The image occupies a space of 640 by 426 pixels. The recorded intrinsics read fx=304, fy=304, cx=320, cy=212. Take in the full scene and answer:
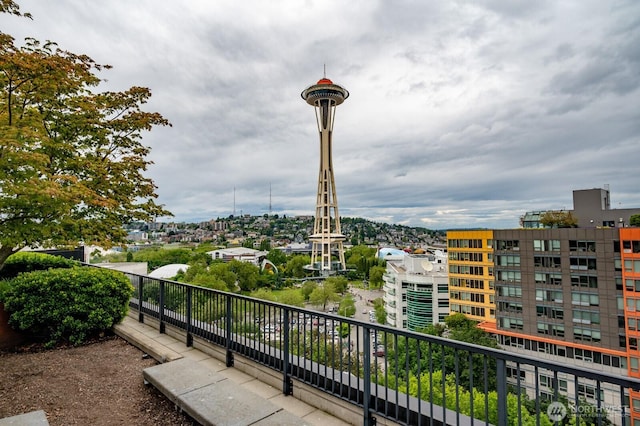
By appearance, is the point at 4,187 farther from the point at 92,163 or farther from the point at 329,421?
the point at 329,421

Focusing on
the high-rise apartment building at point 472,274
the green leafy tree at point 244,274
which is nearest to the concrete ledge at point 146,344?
the high-rise apartment building at point 472,274

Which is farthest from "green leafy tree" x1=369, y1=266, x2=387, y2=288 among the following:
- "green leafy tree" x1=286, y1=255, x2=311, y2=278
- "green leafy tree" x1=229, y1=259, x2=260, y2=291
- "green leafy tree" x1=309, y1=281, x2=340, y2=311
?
"green leafy tree" x1=229, y1=259, x2=260, y2=291

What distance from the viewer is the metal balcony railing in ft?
6.40

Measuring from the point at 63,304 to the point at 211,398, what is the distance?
167 inches

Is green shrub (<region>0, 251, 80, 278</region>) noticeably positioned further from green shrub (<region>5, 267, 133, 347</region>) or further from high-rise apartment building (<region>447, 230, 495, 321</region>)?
high-rise apartment building (<region>447, 230, 495, 321</region>)

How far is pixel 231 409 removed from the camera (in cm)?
292

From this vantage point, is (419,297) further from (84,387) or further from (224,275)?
(84,387)

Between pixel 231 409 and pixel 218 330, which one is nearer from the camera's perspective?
pixel 231 409

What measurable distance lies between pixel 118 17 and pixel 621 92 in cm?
3277

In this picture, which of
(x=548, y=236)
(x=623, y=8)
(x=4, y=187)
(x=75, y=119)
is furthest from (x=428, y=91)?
(x=4, y=187)

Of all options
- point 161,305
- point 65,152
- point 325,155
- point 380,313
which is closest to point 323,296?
point 380,313

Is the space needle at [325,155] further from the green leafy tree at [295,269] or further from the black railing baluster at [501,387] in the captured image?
the black railing baluster at [501,387]

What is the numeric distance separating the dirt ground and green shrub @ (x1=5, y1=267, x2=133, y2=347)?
1.11 feet

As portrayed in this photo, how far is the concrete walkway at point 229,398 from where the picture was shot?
2812mm
